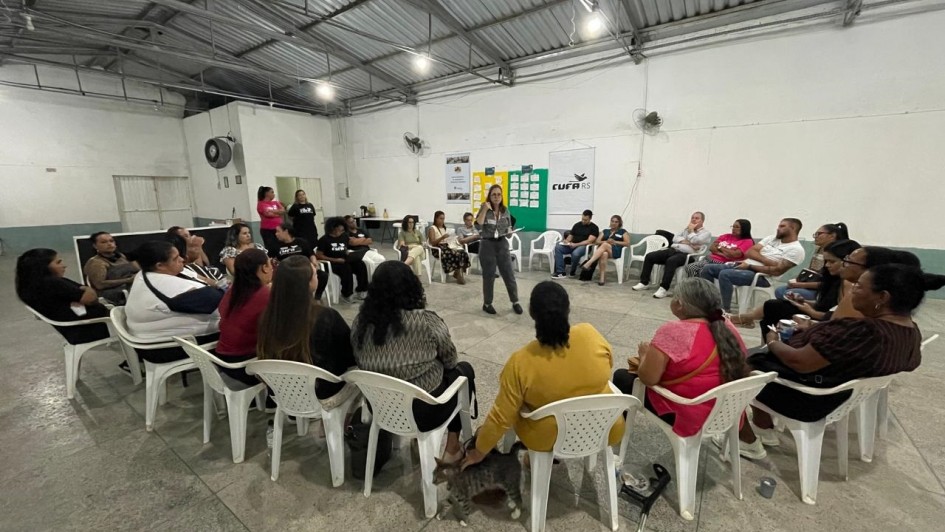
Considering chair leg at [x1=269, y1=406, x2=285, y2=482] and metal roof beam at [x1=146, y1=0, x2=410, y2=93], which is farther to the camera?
metal roof beam at [x1=146, y1=0, x2=410, y2=93]

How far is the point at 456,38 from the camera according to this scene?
6.23m

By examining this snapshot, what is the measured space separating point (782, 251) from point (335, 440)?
4.37 meters

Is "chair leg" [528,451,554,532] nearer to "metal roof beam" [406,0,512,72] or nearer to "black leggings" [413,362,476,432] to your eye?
"black leggings" [413,362,476,432]

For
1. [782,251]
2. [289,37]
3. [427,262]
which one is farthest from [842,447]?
[289,37]

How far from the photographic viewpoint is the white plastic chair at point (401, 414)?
56.5 inches

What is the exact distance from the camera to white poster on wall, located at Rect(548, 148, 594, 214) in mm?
6371

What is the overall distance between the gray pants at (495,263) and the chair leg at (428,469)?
2.64 meters

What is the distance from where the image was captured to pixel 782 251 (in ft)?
12.3

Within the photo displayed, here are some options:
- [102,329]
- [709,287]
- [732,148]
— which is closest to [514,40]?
[732,148]

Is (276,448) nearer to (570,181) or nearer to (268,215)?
(268,215)

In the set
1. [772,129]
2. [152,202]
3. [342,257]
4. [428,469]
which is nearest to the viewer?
[428,469]

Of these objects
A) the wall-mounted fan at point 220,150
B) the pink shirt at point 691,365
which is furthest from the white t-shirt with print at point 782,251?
the wall-mounted fan at point 220,150

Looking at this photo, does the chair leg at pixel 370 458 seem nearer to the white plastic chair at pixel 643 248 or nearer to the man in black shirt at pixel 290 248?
the man in black shirt at pixel 290 248

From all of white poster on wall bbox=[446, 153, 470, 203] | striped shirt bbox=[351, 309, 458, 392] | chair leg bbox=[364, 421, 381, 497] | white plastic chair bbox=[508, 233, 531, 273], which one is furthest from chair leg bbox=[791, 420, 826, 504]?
white poster on wall bbox=[446, 153, 470, 203]
